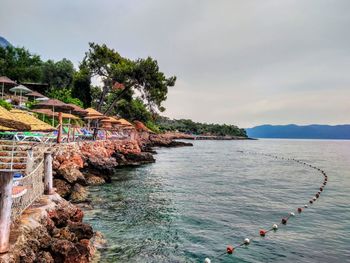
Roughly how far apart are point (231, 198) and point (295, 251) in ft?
28.0

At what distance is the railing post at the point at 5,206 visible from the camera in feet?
19.7

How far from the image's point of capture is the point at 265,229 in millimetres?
13336

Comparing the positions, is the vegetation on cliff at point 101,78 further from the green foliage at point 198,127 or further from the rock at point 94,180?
the green foliage at point 198,127

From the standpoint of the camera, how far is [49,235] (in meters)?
7.91

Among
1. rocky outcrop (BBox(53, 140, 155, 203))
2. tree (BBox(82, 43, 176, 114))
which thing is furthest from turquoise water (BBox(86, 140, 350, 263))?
tree (BBox(82, 43, 176, 114))

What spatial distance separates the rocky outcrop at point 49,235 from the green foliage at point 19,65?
5039cm

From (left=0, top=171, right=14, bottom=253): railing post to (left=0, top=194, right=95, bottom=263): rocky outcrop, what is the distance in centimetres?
23

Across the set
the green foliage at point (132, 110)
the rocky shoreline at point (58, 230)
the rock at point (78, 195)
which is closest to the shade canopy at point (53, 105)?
the rocky shoreline at point (58, 230)

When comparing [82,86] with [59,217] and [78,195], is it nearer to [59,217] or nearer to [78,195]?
[78,195]

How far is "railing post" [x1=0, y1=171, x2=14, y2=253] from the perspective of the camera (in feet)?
19.7

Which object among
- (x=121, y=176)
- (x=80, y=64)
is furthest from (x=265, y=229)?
(x=80, y=64)

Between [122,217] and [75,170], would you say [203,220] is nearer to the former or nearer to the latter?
[122,217]

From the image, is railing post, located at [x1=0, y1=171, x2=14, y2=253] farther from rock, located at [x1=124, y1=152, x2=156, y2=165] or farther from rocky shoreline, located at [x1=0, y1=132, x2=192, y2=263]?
rock, located at [x1=124, y1=152, x2=156, y2=165]

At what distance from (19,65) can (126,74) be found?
31668 millimetres
